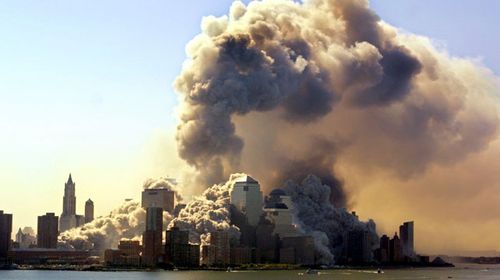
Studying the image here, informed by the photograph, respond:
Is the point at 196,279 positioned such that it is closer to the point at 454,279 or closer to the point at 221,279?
the point at 221,279

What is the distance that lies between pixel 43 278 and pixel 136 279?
69.8 ft

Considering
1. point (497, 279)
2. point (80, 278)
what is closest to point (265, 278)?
point (80, 278)

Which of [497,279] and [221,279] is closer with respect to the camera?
[221,279]

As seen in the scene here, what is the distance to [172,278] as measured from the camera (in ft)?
585

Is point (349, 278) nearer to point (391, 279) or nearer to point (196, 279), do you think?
point (391, 279)

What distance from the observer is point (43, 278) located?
189 metres

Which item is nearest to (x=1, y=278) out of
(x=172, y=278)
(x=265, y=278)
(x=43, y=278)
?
(x=43, y=278)

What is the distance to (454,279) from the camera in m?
196

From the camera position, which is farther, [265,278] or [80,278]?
[80,278]

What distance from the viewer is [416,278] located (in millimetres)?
187625

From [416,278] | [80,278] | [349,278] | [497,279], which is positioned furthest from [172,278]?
[497,279]

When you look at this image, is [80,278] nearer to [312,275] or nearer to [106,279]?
[106,279]

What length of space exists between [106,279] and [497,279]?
73.4 m

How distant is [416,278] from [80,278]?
59.9 metres
